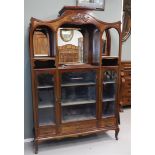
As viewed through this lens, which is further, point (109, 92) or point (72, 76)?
point (109, 92)

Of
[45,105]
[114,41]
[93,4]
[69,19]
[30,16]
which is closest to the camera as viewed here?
[69,19]

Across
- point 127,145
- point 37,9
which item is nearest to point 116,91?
point 127,145

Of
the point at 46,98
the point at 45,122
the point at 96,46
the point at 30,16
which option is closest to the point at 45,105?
the point at 46,98

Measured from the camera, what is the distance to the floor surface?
2.71 meters

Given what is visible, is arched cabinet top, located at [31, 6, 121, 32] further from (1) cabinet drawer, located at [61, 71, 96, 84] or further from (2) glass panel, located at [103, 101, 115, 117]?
(2) glass panel, located at [103, 101, 115, 117]

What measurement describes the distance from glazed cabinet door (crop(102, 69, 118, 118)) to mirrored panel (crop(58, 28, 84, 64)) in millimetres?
519

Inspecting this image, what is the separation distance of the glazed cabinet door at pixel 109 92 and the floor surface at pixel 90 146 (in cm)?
41

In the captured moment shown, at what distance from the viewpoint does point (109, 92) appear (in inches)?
123

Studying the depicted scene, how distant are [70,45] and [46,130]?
1.31 meters

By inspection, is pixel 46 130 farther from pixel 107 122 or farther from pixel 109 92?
pixel 109 92

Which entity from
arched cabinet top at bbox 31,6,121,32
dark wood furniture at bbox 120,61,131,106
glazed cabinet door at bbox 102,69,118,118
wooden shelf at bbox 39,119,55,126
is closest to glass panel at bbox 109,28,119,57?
glazed cabinet door at bbox 102,69,118,118
